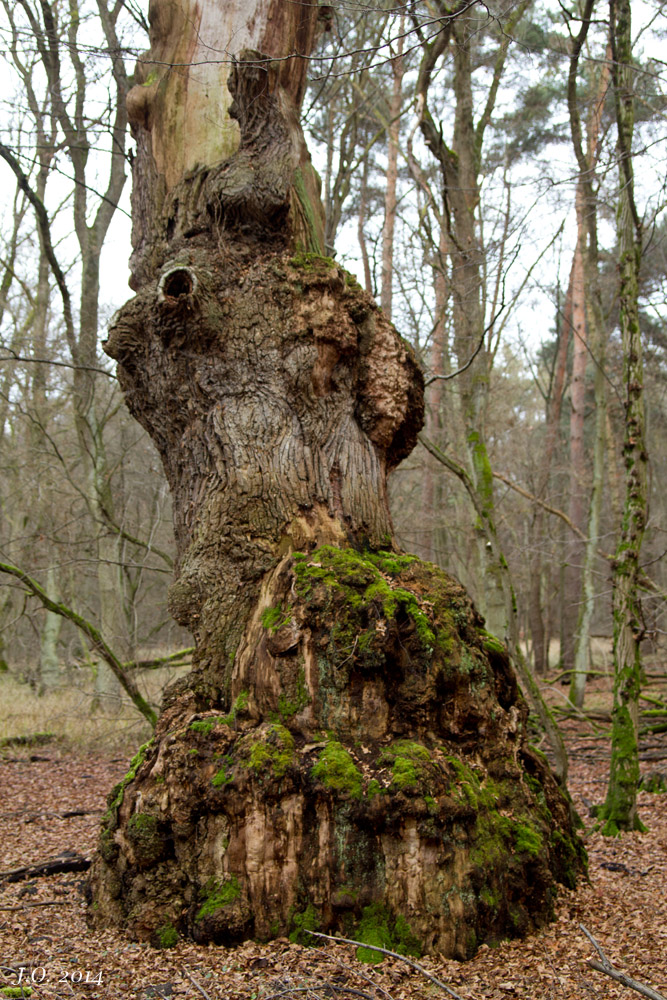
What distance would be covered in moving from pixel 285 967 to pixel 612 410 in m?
16.0

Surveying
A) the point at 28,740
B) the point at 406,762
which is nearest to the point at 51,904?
the point at 406,762

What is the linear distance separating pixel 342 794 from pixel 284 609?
863 mm

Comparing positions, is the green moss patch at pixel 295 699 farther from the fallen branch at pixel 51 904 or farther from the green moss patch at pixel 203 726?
the fallen branch at pixel 51 904

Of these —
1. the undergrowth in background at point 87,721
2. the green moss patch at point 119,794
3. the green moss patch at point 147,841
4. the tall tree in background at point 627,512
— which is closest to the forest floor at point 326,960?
the green moss patch at point 147,841

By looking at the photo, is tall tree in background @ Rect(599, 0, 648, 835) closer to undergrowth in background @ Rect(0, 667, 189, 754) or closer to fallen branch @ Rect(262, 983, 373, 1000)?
fallen branch @ Rect(262, 983, 373, 1000)

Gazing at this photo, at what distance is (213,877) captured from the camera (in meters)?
2.94

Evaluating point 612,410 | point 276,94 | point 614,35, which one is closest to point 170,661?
point 276,94

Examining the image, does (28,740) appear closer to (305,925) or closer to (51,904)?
(51,904)

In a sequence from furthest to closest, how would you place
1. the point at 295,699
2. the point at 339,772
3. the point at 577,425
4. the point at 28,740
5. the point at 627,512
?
the point at 577,425
the point at 28,740
the point at 627,512
the point at 295,699
the point at 339,772

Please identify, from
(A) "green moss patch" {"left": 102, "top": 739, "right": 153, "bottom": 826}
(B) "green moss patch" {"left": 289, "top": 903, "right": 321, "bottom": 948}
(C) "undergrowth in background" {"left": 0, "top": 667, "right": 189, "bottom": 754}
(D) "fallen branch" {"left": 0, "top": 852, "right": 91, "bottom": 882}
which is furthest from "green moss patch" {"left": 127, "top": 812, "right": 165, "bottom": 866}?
(C) "undergrowth in background" {"left": 0, "top": 667, "right": 189, "bottom": 754}

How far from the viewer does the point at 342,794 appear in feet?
9.39

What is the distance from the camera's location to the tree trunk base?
2.84 meters

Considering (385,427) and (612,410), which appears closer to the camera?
(385,427)

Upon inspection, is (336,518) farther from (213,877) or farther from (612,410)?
(612,410)
